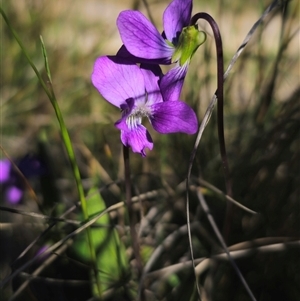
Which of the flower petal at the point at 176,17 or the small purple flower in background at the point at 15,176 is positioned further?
the small purple flower in background at the point at 15,176

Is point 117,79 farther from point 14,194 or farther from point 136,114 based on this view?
point 14,194

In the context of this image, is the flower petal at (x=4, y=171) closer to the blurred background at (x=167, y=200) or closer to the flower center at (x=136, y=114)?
the blurred background at (x=167, y=200)

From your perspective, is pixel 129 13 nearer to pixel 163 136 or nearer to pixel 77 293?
pixel 77 293

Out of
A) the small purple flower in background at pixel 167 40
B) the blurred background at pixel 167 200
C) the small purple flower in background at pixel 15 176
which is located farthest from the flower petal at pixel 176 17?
the small purple flower in background at pixel 15 176

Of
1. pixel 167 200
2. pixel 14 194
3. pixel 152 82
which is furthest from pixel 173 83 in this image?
pixel 14 194

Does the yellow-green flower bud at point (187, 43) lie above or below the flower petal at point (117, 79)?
above

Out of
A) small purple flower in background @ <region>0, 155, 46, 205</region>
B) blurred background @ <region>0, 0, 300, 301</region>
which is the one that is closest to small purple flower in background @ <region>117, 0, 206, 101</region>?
blurred background @ <region>0, 0, 300, 301</region>
